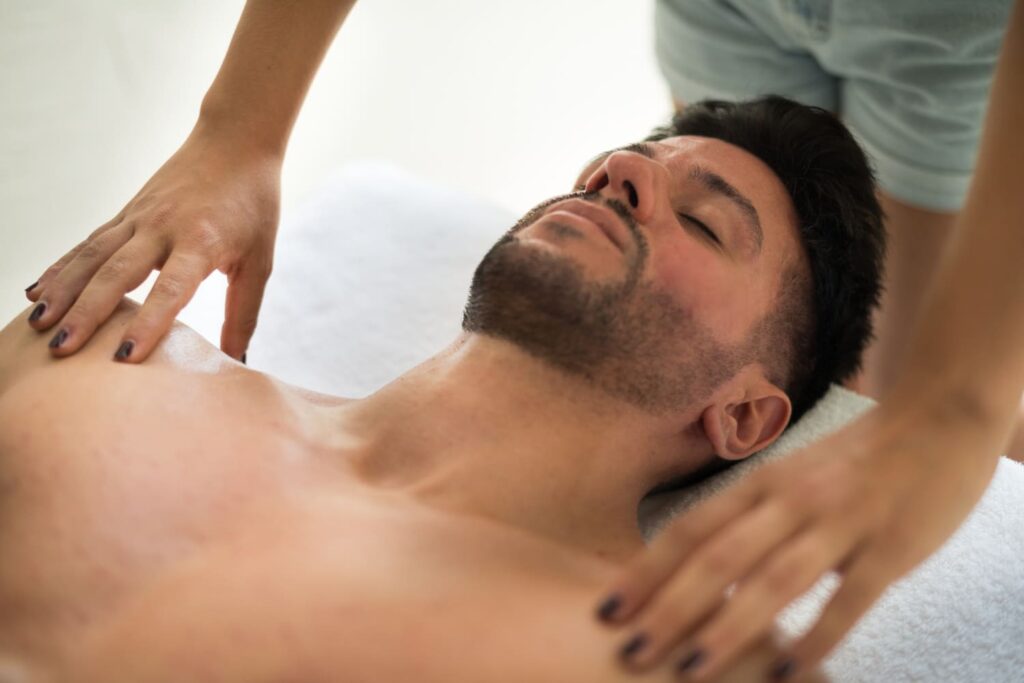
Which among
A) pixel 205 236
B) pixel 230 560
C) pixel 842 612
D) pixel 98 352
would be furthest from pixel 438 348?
pixel 842 612

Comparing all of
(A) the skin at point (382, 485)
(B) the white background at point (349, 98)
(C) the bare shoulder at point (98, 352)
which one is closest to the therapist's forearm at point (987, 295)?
(A) the skin at point (382, 485)

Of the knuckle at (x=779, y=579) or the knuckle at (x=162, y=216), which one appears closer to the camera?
the knuckle at (x=779, y=579)

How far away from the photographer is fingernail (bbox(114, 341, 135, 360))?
103 cm

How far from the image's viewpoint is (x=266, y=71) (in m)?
1.25

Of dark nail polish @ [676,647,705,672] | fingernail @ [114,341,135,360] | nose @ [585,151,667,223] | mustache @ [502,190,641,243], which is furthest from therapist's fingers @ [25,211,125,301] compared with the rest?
dark nail polish @ [676,647,705,672]

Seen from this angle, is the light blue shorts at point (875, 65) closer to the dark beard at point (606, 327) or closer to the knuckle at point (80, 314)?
the dark beard at point (606, 327)

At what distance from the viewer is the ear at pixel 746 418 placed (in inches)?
44.4

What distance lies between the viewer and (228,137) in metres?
1.22

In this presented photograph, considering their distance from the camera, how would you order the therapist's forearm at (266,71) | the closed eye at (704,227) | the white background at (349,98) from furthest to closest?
the white background at (349,98) → the therapist's forearm at (266,71) → the closed eye at (704,227)

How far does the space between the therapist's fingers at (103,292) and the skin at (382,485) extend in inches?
0.8

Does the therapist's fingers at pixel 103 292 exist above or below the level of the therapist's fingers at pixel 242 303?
above

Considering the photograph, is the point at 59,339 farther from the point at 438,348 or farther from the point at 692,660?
the point at 692,660

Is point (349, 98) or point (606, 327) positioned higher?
point (349, 98)

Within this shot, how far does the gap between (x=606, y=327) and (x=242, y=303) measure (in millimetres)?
494
